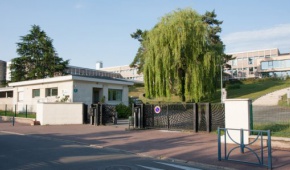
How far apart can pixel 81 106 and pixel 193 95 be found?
33.6ft

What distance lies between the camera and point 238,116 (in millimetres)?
11914

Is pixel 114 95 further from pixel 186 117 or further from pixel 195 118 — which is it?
pixel 195 118

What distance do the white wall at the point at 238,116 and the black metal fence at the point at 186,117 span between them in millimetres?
2473

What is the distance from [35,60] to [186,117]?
4345cm

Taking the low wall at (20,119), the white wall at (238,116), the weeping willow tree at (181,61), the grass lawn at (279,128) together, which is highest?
the weeping willow tree at (181,61)

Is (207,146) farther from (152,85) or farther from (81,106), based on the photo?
(152,85)

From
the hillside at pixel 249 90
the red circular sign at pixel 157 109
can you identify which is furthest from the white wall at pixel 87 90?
the red circular sign at pixel 157 109

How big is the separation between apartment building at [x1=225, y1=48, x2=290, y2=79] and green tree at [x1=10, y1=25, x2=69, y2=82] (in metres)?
46.4

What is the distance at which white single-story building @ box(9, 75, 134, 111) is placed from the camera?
28031 mm

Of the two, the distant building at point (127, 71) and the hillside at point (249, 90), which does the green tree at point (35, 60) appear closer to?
the hillside at point (249, 90)

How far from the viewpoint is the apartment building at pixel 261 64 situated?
77625mm

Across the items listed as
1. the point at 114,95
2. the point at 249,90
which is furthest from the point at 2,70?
the point at 249,90

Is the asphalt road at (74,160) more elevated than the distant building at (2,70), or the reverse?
the distant building at (2,70)

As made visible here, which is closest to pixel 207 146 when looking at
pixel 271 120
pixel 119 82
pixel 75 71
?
pixel 271 120
